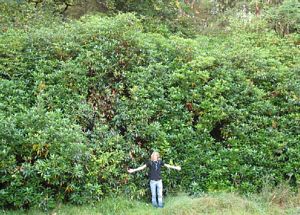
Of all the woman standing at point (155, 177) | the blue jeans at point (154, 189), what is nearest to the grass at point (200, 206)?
the blue jeans at point (154, 189)

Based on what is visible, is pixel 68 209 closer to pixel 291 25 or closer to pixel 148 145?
pixel 148 145

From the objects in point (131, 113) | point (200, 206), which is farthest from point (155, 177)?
point (131, 113)

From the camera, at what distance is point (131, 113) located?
10.1 m

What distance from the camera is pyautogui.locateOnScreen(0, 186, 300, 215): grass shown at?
8.53m

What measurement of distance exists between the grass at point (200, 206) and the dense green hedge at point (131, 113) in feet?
0.79

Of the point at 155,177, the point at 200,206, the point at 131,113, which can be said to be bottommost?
the point at 200,206

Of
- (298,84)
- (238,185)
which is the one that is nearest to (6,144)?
(238,185)

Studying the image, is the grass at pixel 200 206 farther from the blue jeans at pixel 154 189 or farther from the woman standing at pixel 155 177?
the woman standing at pixel 155 177

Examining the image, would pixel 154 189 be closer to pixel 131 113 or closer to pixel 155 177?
pixel 155 177

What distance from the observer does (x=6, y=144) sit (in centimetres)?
834

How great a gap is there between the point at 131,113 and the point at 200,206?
2.94 m

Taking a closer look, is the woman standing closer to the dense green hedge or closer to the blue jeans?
the blue jeans

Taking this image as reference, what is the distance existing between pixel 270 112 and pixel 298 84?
3.95 feet

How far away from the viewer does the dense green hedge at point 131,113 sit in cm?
852
